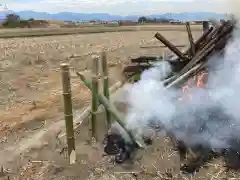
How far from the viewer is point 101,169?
20.7ft

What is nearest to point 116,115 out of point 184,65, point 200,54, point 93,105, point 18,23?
point 93,105

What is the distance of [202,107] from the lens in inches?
268

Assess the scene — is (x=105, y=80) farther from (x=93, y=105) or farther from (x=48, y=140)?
(x=48, y=140)

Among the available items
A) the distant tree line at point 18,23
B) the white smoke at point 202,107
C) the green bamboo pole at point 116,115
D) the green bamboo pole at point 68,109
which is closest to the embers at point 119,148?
the green bamboo pole at point 116,115

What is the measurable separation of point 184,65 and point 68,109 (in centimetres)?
368

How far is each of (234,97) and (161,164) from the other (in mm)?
1598

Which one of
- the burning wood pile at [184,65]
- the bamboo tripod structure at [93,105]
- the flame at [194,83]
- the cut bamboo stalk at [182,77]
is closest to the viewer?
the bamboo tripod structure at [93,105]

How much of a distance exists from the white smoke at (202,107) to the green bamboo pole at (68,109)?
94 centimetres

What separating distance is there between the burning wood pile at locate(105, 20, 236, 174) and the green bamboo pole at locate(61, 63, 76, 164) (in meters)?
0.57

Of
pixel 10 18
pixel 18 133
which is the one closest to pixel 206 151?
pixel 18 133

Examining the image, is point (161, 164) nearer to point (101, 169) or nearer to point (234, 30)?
point (101, 169)

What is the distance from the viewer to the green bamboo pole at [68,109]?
247 inches

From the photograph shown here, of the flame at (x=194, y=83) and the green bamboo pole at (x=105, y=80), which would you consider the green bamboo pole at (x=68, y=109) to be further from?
the flame at (x=194, y=83)

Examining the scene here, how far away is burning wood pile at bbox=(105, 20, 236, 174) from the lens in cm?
666
